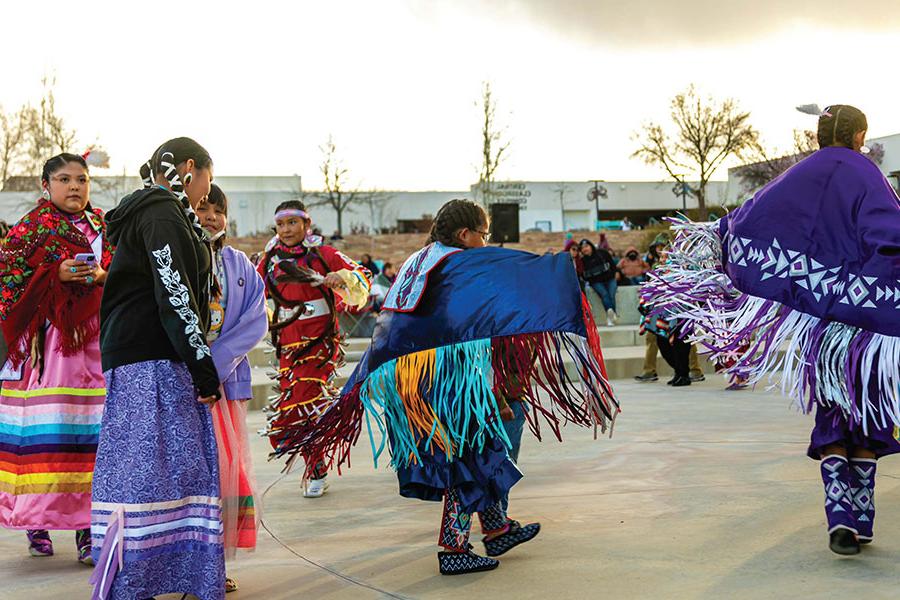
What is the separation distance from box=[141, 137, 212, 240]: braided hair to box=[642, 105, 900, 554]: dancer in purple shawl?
219cm

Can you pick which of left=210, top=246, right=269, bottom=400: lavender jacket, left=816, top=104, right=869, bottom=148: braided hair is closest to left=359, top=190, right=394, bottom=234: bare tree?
left=210, top=246, right=269, bottom=400: lavender jacket

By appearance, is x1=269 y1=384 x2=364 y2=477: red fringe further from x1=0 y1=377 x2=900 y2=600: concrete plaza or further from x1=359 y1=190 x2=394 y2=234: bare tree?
x1=359 y1=190 x2=394 y2=234: bare tree

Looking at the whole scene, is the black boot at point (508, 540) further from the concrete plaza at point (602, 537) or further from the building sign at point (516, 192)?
the building sign at point (516, 192)

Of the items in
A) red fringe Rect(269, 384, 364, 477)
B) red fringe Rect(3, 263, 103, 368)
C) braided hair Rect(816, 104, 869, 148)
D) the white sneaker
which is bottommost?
the white sneaker

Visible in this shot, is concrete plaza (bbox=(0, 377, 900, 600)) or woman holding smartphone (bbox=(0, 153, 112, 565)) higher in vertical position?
woman holding smartphone (bbox=(0, 153, 112, 565))

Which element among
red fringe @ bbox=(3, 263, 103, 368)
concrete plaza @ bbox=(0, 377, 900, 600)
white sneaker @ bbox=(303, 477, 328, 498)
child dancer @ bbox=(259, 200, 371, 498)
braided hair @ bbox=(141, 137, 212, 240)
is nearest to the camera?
braided hair @ bbox=(141, 137, 212, 240)

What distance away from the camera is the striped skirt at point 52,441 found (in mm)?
4566

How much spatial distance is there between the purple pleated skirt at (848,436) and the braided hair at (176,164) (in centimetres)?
249

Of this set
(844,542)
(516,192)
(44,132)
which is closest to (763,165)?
(516,192)

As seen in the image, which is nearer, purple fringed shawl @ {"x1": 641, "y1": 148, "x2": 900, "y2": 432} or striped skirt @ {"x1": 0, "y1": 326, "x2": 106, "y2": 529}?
purple fringed shawl @ {"x1": 641, "y1": 148, "x2": 900, "y2": 432}

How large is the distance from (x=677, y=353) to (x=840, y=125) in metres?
6.48

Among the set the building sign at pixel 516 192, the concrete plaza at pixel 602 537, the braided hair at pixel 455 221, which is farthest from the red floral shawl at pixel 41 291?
the building sign at pixel 516 192

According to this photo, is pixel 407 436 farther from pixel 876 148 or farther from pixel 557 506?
pixel 876 148

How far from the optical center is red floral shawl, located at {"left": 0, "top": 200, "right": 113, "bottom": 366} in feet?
15.4
